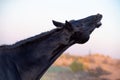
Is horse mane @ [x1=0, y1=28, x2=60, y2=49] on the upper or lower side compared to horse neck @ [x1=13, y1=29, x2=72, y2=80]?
upper

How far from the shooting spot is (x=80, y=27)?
1.51 metres

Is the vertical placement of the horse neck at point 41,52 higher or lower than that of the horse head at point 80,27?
lower

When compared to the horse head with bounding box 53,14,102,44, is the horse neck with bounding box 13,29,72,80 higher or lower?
lower

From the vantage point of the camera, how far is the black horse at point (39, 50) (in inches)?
54.8

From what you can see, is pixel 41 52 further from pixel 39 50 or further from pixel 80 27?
pixel 80 27

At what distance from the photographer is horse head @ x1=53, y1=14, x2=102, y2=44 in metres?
1.48

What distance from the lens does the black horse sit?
4.57 ft

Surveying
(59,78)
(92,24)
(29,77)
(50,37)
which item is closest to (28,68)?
(29,77)

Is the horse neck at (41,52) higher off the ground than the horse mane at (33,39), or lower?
lower

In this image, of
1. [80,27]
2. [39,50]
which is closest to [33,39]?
[39,50]

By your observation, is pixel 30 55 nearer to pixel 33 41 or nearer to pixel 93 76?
pixel 33 41

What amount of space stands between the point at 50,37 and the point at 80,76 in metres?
2.06

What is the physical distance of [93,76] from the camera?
3.62 meters

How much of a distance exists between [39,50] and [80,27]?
19 cm
